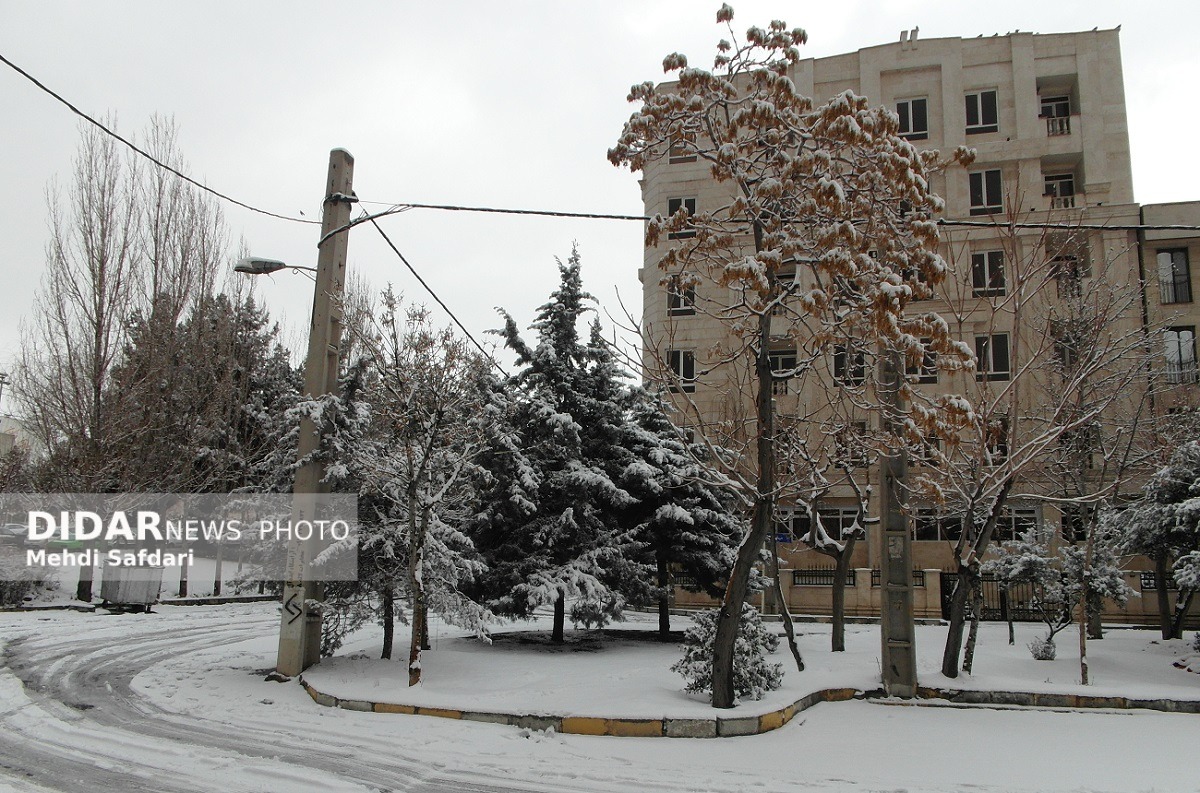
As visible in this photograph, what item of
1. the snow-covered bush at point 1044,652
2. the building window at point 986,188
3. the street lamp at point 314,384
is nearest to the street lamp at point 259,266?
the street lamp at point 314,384

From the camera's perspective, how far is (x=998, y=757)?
8109mm

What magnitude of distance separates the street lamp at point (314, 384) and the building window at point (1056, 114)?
28722mm

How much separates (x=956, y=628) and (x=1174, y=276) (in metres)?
25.2

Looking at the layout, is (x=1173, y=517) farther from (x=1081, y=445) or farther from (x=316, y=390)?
(x=316, y=390)

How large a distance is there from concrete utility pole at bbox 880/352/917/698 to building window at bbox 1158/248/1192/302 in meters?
24.8

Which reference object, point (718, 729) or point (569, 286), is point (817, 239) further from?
point (569, 286)

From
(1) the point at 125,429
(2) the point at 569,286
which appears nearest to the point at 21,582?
(1) the point at 125,429

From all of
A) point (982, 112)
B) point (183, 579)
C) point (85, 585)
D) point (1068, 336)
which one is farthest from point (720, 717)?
point (982, 112)

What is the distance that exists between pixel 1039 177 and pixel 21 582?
35.3 meters

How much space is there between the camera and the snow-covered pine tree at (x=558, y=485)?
15.5 meters

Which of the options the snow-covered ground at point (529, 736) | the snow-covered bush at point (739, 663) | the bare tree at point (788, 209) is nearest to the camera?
the snow-covered ground at point (529, 736)

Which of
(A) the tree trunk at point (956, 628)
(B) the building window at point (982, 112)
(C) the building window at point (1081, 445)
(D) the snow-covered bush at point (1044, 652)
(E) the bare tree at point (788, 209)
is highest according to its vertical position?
(B) the building window at point (982, 112)

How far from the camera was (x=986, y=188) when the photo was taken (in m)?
31.9

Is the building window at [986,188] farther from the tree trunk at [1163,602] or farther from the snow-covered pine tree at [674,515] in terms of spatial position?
the snow-covered pine tree at [674,515]
